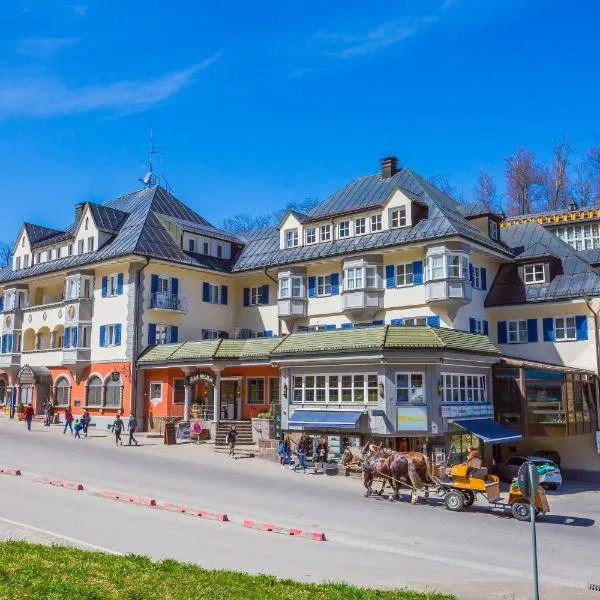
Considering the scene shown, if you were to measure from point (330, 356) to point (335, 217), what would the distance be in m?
12.6

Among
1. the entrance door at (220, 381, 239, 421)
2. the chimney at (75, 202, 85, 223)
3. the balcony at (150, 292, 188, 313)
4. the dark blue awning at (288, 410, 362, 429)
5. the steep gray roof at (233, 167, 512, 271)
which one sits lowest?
the dark blue awning at (288, 410, 362, 429)

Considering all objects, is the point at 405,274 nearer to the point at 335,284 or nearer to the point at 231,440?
the point at 335,284

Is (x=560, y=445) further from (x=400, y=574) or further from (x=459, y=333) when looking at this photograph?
(x=400, y=574)

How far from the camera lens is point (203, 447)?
34.9 m

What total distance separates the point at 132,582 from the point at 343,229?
31.8 m

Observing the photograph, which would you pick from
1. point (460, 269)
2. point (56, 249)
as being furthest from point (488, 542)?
point (56, 249)

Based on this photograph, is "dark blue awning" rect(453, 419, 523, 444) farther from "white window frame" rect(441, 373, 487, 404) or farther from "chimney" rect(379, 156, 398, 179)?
"chimney" rect(379, 156, 398, 179)

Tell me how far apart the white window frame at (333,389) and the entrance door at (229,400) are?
841 cm

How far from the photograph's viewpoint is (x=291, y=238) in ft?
141

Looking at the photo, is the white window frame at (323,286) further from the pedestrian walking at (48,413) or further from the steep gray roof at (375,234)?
the pedestrian walking at (48,413)

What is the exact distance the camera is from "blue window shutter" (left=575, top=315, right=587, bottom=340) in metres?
35.1

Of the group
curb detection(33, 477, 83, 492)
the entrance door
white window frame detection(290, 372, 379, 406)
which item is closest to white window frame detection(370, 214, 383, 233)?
white window frame detection(290, 372, 379, 406)

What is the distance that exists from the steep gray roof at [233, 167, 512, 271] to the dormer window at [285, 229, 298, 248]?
428 mm

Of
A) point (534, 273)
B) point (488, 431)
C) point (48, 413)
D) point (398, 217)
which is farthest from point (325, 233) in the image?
point (48, 413)
